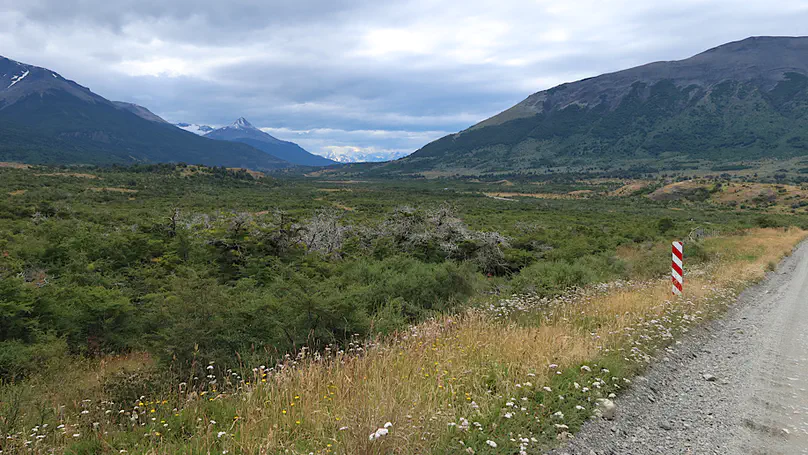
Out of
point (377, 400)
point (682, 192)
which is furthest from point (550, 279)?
point (682, 192)

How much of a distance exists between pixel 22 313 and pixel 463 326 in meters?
8.32

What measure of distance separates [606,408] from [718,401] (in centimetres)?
152

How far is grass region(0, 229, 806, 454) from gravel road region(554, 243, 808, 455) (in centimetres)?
26

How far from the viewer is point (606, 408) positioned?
4391 mm

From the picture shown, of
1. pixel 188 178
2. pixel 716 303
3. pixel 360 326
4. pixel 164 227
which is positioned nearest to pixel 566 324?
pixel 360 326

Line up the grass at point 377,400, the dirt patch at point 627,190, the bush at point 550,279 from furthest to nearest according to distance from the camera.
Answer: the dirt patch at point 627,190
the bush at point 550,279
the grass at point 377,400

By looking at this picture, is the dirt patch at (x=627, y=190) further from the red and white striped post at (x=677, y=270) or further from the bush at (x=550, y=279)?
the red and white striped post at (x=677, y=270)

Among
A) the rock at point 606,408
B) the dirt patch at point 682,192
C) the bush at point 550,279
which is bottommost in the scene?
the dirt patch at point 682,192

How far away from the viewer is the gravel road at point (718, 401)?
3.86 metres

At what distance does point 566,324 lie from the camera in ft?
21.9

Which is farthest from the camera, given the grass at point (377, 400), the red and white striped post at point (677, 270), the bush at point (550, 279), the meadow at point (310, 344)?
the bush at point (550, 279)

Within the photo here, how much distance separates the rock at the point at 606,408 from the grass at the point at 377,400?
0.21ft

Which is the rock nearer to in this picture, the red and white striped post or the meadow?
the meadow

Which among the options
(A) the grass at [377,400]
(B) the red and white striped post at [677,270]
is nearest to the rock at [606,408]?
(A) the grass at [377,400]
